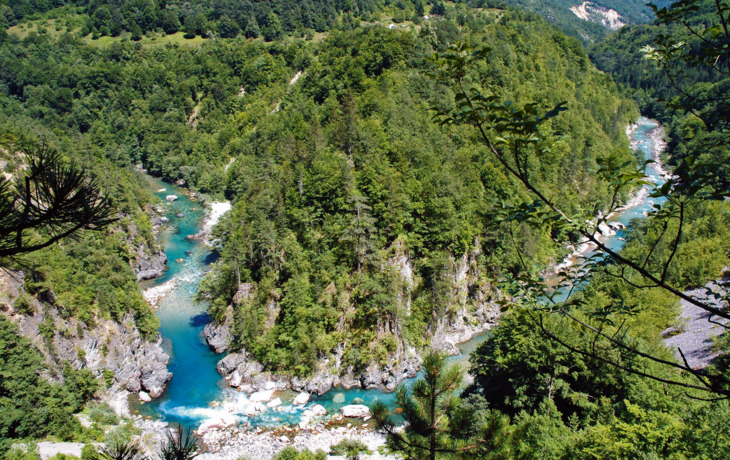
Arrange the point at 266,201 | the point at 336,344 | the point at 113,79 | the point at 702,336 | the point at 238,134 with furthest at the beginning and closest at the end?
the point at 113,79 → the point at 238,134 → the point at 266,201 → the point at 336,344 → the point at 702,336

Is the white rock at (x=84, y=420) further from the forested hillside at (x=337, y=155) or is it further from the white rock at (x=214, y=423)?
the forested hillside at (x=337, y=155)

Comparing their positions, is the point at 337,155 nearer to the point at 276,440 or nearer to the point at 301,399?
the point at 301,399

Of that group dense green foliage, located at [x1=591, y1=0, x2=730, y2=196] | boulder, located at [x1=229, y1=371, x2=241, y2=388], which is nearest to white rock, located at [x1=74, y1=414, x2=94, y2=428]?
boulder, located at [x1=229, y1=371, x2=241, y2=388]

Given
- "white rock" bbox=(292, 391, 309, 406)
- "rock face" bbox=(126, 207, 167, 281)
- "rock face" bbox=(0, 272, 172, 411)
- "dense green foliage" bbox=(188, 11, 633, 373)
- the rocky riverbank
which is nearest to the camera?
the rocky riverbank

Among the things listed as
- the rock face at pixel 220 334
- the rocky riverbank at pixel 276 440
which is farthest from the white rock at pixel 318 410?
the rock face at pixel 220 334

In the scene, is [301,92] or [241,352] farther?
[301,92]

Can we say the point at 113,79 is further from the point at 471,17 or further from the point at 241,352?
the point at 241,352

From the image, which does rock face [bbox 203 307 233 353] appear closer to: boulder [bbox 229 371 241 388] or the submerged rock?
boulder [bbox 229 371 241 388]

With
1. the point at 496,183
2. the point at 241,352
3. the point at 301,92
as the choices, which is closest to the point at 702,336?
the point at 496,183
